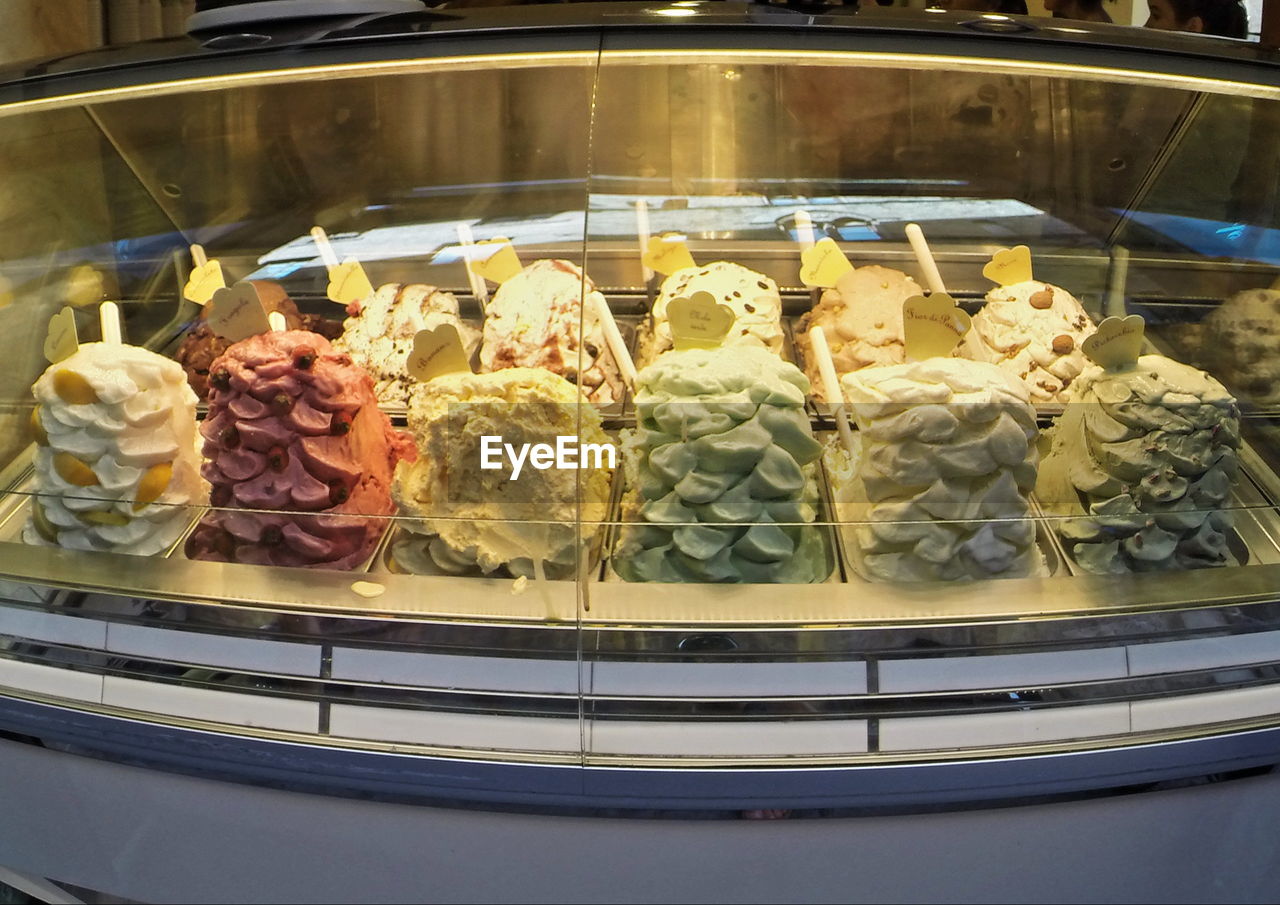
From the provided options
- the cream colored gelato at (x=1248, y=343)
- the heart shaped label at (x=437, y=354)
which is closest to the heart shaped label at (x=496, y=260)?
the heart shaped label at (x=437, y=354)

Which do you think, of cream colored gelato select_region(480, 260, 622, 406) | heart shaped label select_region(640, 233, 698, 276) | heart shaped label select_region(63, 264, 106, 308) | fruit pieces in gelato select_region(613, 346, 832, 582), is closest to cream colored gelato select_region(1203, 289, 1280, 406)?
fruit pieces in gelato select_region(613, 346, 832, 582)

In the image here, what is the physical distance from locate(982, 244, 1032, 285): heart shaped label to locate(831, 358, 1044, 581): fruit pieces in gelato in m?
0.50

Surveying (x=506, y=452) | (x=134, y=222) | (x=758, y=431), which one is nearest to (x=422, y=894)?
(x=506, y=452)

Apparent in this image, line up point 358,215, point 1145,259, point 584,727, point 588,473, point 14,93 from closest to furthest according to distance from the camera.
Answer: point 584,727 < point 588,473 < point 14,93 < point 1145,259 < point 358,215

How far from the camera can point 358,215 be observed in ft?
6.46

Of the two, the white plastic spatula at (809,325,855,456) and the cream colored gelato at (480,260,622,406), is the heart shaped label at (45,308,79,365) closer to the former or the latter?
the cream colored gelato at (480,260,622,406)

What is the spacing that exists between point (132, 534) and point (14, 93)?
759mm

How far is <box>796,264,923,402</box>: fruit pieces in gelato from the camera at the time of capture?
1807mm

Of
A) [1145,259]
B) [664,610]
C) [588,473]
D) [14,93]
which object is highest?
[14,93]

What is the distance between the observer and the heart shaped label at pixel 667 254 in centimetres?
179

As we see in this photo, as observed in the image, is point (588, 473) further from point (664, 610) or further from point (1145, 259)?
point (1145, 259)

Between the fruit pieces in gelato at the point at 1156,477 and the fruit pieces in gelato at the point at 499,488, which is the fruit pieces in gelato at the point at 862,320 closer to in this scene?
the fruit pieces in gelato at the point at 1156,477

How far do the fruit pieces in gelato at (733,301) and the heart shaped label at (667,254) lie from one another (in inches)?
0.8

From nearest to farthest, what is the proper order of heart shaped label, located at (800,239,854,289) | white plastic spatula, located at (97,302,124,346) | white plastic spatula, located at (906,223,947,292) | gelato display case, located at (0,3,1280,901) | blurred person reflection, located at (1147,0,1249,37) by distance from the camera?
1. gelato display case, located at (0,3,1280,901)
2. white plastic spatula, located at (97,302,124,346)
3. white plastic spatula, located at (906,223,947,292)
4. heart shaped label, located at (800,239,854,289)
5. blurred person reflection, located at (1147,0,1249,37)
